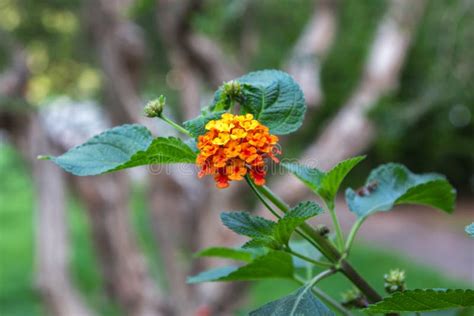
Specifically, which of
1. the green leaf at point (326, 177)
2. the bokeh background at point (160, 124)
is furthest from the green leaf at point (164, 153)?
the bokeh background at point (160, 124)

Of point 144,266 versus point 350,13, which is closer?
point 144,266

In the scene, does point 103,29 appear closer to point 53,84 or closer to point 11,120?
point 11,120

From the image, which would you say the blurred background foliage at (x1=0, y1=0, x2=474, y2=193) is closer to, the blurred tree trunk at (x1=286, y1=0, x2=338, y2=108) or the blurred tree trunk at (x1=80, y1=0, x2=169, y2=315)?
the blurred tree trunk at (x1=286, y1=0, x2=338, y2=108)

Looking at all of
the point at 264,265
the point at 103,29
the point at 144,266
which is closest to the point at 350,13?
the point at 103,29

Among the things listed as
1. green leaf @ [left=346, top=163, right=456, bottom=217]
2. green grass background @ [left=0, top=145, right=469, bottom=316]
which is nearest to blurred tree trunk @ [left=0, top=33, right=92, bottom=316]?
green grass background @ [left=0, top=145, right=469, bottom=316]

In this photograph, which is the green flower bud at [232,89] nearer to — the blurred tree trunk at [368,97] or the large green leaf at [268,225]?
the large green leaf at [268,225]

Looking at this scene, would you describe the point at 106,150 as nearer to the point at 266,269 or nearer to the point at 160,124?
the point at 266,269
